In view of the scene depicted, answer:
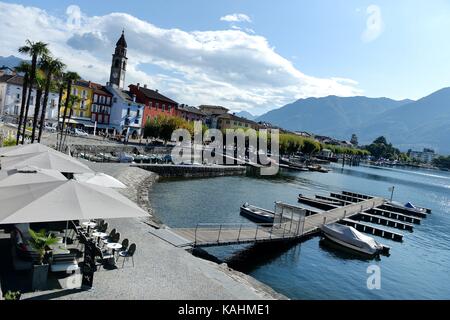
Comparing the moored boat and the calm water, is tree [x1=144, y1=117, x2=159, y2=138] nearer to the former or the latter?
the calm water

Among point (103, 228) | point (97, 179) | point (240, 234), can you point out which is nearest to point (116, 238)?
point (103, 228)

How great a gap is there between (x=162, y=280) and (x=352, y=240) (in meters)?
21.2

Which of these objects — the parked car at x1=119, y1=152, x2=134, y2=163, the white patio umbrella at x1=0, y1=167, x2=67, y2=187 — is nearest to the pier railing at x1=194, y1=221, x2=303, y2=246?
the white patio umbrella at x1=0, y1=167, x2=67, y2=187

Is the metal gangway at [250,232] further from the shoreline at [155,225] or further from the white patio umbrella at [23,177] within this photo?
the white patio umbrella at [23,177]

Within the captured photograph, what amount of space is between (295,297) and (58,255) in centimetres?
1290

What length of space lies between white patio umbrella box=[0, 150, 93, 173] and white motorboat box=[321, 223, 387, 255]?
2118 cm

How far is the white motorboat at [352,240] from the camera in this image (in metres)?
29.4

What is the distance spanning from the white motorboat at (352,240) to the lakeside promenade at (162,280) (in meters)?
15.8

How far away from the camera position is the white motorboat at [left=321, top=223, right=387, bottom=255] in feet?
96.4

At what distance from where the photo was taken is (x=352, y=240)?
97.8ft

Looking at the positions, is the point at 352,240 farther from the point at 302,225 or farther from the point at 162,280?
the point at 162,280
